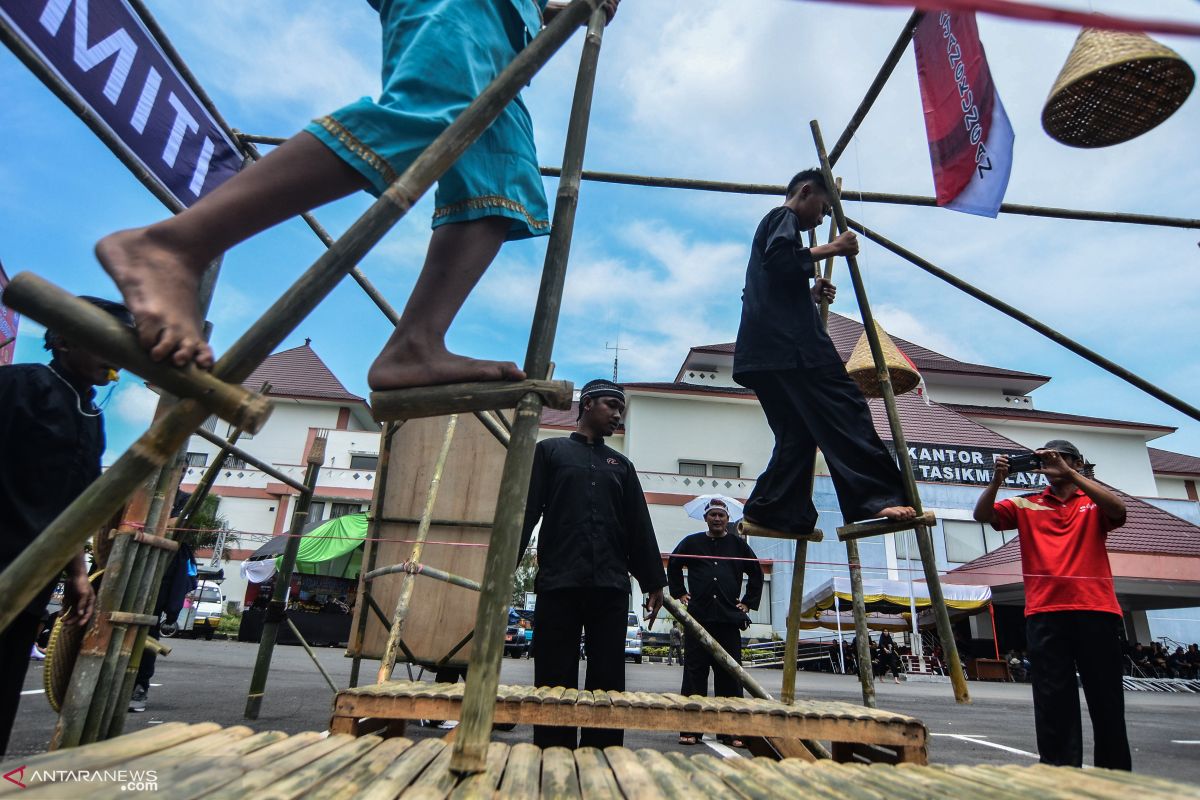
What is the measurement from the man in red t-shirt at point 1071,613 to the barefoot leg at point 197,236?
3.86 meters

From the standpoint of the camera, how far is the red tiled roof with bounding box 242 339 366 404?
29062mm

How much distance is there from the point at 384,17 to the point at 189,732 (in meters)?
1.87

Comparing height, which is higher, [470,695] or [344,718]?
[470,695]

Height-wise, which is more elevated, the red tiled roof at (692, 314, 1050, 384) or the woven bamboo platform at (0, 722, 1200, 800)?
the red tiled roof at (692, 314, 1050, 384)

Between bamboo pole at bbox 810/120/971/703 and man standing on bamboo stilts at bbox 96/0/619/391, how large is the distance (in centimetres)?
185

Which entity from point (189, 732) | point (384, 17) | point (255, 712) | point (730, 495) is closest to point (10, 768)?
point (189, 732)

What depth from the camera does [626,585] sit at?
366 centimetres

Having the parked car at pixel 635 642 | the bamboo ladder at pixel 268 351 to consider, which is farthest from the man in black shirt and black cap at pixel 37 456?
the parked car at pixel 635 642

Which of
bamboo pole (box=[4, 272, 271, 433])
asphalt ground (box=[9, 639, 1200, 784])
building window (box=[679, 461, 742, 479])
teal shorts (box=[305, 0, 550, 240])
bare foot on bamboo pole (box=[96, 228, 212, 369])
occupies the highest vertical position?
building window (box=[679, 461, 742, 479])

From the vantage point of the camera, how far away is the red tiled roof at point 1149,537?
16.2 m

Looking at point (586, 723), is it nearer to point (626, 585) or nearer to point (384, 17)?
point (626, 585)

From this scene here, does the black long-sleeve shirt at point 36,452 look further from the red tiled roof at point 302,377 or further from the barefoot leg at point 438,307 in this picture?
the red tiled roof at point 302,377

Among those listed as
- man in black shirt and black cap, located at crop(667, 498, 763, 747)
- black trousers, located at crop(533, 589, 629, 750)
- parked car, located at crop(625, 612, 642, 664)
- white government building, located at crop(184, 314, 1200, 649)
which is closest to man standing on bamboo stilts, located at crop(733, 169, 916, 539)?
black trousers, located at crop(533, 589, 629, 750)

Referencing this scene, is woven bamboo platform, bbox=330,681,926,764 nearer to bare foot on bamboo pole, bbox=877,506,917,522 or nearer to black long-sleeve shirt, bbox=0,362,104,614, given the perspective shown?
bare foot on bamboo pole, bbox=877,506,917,522
